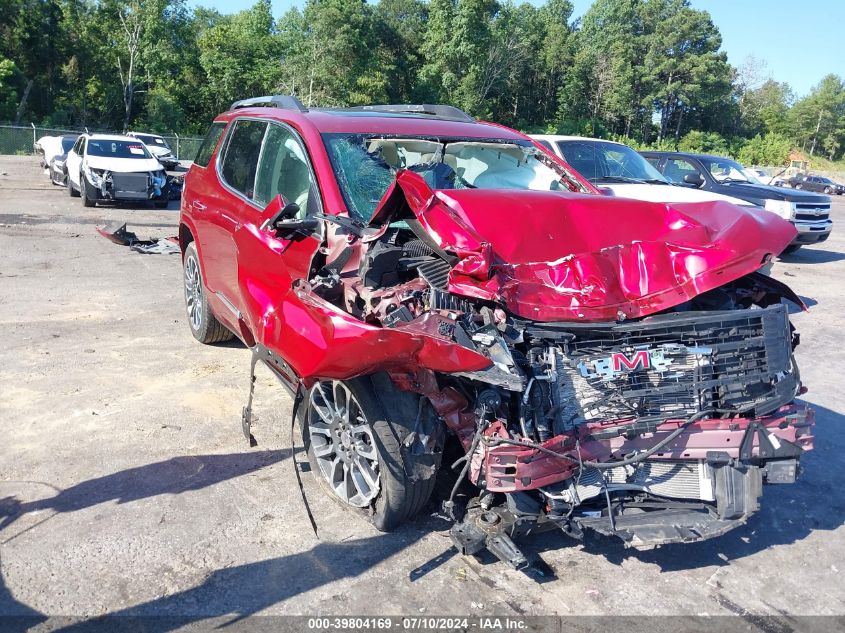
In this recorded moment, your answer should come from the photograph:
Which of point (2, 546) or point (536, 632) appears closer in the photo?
point (536, 632)

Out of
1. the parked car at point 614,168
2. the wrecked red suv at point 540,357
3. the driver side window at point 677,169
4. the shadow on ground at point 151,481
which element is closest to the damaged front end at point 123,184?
the parked car at point 614,168

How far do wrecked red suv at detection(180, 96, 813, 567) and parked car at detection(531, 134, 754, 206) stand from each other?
5597mm

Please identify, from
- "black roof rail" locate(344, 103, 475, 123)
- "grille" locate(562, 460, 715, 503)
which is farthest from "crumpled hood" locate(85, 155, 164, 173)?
"grille" locate(562, 460, 715, 503)

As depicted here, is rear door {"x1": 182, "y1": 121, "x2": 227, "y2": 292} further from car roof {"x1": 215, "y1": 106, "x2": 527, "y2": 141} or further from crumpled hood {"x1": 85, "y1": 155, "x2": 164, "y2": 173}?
crumpled hood {"x1": 85, "y1": 155, "x2": 164, "y2": 173}

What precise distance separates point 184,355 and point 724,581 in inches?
179

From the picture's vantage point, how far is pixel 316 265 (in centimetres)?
369

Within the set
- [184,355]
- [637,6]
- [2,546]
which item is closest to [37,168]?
[184,355]

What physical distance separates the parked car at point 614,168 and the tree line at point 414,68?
1632 inches

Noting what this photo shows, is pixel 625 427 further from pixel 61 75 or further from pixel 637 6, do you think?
pixel 637 6

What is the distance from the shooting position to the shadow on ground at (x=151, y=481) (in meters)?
3.67

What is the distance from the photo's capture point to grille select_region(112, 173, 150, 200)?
51.4 feet

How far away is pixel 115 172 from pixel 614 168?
11.2 meters

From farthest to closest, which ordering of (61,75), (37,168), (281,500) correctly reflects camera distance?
(61,75)
(37,168)
(281,500)

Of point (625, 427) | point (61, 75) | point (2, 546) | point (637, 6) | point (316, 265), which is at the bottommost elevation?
point (2, 546)
